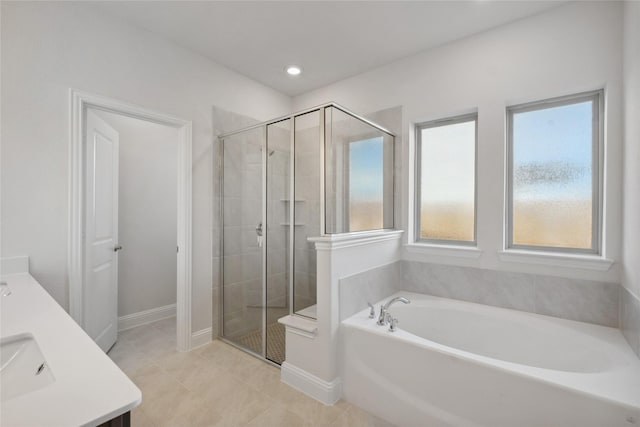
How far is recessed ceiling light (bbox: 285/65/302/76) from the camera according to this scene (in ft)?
9.50

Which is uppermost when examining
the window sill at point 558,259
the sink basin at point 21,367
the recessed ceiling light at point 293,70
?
the recessed ceiling light at point 293,70

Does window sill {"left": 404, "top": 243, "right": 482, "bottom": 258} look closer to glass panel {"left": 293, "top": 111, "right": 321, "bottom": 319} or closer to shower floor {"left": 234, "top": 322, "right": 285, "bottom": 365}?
glass panel {"left": 293, "top": 111, "right": 321, "bottom": 319}

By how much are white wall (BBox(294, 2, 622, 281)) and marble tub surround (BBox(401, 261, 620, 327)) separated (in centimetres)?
7

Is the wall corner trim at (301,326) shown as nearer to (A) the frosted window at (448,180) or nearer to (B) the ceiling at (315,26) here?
(A) the frosted window at (448,180)

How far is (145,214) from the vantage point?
3324mm

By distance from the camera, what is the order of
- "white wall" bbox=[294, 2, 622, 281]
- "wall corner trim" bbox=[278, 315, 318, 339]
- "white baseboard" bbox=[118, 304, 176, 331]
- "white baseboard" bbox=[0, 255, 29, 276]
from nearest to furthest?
"white baseboard" bbox=[0, 255, 29, 276]
"white wall" bbox=[294, 2, 622, 281]
"wall corner trim" bbox=[278, 315, 318, 339]
"white baseboard" bbox=[118, 304, 176, 331]

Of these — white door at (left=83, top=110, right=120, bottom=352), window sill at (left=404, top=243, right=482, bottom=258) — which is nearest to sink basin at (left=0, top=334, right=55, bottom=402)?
white door at (left=83, top=110, right=120, bottom=352)

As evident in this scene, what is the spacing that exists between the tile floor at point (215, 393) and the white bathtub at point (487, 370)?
0.86 ft

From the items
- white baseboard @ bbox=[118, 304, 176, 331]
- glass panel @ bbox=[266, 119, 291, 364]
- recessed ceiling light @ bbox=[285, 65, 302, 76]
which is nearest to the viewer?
glass panel @ bbox=[266, 119, 291, 364]

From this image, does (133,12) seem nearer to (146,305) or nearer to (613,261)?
(146,305)

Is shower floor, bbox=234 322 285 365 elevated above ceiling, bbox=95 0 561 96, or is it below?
below

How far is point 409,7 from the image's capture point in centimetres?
207

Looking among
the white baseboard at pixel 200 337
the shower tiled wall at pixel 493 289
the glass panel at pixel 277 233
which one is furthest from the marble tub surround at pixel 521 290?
the white baseboard at pixel 200 337

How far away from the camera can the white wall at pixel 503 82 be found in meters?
1.87
